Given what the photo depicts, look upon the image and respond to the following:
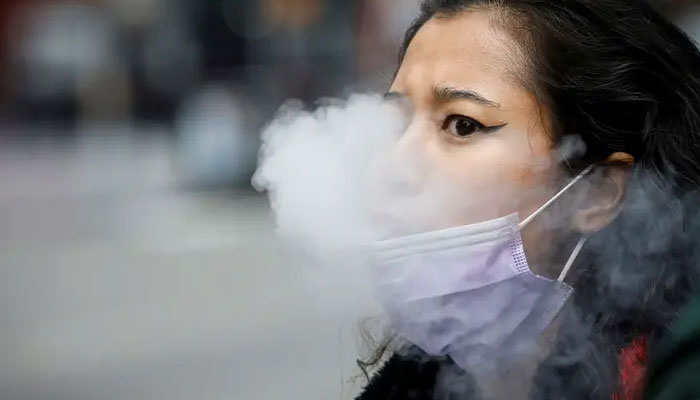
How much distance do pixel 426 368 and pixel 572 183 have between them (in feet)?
1.70

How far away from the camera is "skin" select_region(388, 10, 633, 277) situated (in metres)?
1.86

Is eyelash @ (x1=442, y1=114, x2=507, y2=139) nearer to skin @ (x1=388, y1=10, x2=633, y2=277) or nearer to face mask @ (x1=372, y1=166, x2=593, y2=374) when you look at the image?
skin @ (x1=388, y1=10, x2=633, y2=277)

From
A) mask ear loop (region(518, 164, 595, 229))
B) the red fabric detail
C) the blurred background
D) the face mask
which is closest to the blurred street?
the blurred background

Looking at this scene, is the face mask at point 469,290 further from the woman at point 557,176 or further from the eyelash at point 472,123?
the eyelash at point 472,123

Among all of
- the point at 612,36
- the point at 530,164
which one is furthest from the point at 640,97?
the point at 530,164

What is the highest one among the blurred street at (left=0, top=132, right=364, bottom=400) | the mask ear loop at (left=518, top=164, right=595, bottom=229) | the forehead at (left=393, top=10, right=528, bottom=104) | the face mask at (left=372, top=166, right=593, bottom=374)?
the blurred street at (left=0, top=132, right=364, bottom=400)

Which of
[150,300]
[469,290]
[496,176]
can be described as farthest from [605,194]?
[150,300]

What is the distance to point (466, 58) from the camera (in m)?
1.93

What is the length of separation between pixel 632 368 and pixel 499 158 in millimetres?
481

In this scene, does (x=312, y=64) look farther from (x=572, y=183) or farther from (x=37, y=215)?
(x=572, y=183)

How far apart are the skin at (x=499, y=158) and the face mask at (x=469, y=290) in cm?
3

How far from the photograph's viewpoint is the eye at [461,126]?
1.89 metres

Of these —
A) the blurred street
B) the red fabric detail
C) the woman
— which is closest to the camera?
the red fabric detail

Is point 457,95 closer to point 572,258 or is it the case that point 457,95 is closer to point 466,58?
point 466,58
